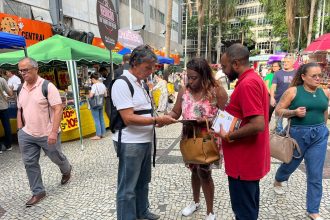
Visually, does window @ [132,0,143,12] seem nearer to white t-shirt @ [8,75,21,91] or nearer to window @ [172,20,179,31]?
window @ [172,20,179,31]

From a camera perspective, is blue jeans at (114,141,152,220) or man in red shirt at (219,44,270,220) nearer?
man in red shirt at (219,44,270,220)

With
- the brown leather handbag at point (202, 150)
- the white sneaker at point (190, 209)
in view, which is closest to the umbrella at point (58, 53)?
the white sneaker at point (190, 209)

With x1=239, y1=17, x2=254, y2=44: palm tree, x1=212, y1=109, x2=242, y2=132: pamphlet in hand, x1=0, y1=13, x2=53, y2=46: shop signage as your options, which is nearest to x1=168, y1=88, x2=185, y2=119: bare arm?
x1=212, y1=109, x2=242, y2=132: pamphlet in hand

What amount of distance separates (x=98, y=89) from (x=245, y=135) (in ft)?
17.7

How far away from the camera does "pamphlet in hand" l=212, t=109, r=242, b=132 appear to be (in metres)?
2.12

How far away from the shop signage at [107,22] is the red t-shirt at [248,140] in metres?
3.10

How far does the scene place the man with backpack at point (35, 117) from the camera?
3.50m

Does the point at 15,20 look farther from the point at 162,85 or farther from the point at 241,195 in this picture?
the point at 241,195

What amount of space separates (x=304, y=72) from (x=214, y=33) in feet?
230

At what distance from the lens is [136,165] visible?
267cm

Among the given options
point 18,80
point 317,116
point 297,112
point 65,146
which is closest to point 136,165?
point 297,112

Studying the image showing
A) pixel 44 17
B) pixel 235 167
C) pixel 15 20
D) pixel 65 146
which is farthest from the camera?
pixel 44 17

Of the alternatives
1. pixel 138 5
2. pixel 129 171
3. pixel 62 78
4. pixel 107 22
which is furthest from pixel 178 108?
pixel 138 5

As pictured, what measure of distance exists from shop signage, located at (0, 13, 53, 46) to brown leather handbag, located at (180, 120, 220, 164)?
36.2 feet
